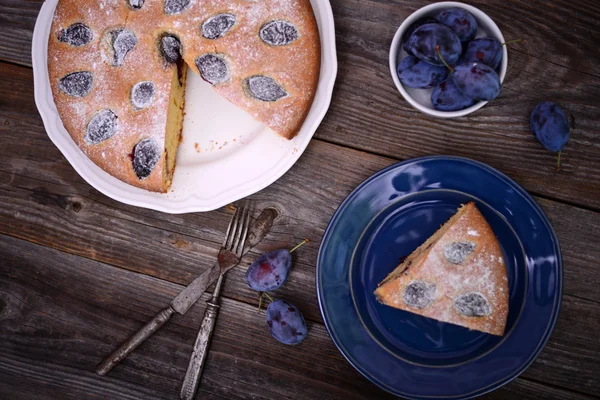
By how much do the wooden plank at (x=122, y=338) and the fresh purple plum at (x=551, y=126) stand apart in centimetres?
104

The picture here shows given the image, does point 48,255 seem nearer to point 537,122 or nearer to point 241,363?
point 241,363

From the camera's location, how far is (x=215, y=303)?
2.09 meters

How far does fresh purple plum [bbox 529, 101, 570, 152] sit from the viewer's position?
5.98ft

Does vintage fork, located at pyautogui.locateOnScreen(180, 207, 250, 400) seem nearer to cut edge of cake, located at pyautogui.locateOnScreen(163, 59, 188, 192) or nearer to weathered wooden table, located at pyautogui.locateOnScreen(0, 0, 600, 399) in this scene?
weathered wooden table, located at pyautogui.locateOnScreen(0, 0, 600, 399)

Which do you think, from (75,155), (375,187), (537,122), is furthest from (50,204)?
(537,122)

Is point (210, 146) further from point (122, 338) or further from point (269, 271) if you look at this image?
point (122, 338)

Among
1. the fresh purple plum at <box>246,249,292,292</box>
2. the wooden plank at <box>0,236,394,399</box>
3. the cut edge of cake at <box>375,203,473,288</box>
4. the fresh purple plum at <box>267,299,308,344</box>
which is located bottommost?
the wooden plank at <box>0,236,394,399</box>

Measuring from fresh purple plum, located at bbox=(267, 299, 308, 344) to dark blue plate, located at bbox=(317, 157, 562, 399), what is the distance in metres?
0.15

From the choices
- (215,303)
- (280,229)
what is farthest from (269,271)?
(215,303)

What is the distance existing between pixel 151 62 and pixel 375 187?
1023mm

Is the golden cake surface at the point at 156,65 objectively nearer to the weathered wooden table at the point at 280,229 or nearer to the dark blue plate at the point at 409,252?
the weathered wooden table at the point at 280,229

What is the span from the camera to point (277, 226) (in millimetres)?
2092

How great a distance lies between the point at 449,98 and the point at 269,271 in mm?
981

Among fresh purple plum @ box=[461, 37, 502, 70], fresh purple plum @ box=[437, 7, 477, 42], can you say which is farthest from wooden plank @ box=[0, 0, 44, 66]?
fresh purple plum @ box=[461, 37, 502, 70]
